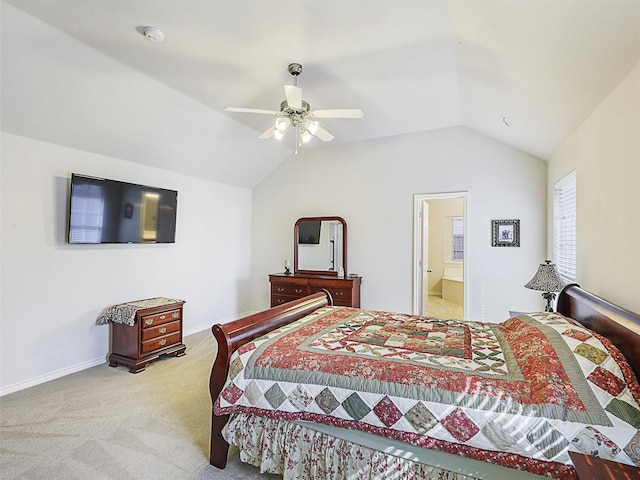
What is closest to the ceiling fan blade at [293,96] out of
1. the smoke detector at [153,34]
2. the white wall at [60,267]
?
the smoke detector at [153,34]

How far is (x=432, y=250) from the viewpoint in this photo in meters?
8.21

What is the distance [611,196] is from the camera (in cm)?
199

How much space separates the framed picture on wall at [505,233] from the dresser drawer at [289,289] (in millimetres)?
2709

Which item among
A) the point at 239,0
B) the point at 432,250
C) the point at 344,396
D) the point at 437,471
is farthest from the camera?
the point at 432,250

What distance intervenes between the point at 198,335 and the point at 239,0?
13.6 feet

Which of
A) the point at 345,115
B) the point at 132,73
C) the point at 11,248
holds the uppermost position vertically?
the point at 132,73

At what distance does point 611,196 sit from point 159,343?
14.0 ft

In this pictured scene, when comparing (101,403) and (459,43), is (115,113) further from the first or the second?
(459,43)

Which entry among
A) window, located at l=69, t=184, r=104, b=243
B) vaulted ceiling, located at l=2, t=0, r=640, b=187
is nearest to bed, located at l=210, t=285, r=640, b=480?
vaulted ceiling, located at l=2, t=0, r=640, b=187

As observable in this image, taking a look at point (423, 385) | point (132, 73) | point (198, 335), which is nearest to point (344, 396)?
point (423, 385)

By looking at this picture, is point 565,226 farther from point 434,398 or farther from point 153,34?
point 153,34

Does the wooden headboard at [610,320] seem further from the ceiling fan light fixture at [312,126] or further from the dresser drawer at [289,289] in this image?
the dresser drawer at [289,289]

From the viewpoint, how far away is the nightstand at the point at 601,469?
1.05 m

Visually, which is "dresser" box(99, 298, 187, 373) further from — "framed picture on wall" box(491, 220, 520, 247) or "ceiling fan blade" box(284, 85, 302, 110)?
"framed picture on wall" box(491, 220, 520, 247)
